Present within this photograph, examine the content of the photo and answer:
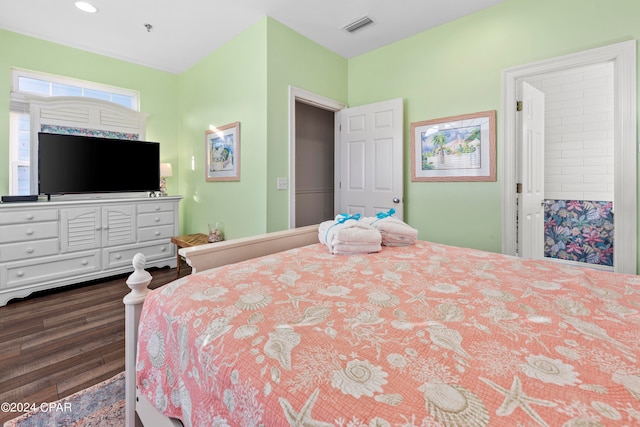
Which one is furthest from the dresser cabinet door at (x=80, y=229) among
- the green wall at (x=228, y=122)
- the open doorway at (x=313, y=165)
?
the open doorway at (x=313, y=165)

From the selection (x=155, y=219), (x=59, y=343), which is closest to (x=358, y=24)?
(x=155, y=219)

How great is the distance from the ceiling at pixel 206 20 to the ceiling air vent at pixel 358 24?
1.8 inches

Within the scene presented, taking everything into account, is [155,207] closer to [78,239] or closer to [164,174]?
[164,174]

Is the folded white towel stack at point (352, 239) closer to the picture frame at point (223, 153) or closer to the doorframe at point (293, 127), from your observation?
the doorframe at point (293, 127)

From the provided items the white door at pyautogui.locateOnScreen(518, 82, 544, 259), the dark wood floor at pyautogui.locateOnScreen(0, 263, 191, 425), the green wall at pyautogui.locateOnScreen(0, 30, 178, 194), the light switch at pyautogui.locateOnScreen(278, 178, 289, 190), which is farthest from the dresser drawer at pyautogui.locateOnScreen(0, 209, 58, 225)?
the white door at pyautogui.locateOnScreen(518, 82, 544, 259)

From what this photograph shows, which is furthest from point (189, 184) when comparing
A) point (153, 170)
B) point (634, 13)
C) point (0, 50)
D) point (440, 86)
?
point (634, 13)

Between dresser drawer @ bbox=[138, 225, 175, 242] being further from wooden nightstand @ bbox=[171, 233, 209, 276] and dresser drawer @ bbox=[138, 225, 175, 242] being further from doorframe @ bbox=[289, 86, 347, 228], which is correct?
doorframe @ bbox=[289, 86, 347, 228]

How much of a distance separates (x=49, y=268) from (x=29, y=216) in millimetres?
546

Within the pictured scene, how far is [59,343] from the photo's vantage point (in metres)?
2.07

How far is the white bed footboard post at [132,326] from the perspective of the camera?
119 centimetres

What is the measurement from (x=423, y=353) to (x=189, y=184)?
400cm

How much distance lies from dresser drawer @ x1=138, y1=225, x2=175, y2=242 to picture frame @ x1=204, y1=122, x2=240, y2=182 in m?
0.86

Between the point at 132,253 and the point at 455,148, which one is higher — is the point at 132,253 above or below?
below

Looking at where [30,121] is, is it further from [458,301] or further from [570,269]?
[570,269]
